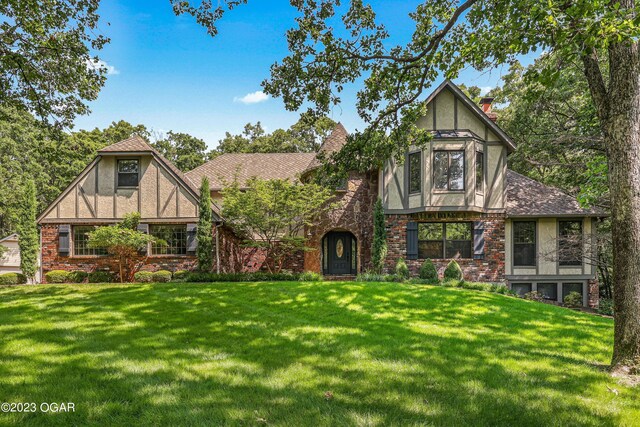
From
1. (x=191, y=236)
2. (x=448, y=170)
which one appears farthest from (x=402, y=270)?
(x=191, y=236)

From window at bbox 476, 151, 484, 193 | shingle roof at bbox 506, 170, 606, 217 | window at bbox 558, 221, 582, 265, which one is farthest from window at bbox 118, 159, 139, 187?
window at bbox 558, 221, 582, 265

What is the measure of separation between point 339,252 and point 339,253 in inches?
1.8

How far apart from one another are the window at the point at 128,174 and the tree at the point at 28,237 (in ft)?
11.5

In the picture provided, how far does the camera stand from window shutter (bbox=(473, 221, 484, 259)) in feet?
48.3

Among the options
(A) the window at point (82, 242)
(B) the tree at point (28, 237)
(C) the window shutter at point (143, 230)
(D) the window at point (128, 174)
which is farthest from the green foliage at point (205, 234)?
(B) the tree at point (28, 237)

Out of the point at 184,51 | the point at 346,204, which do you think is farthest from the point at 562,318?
the point at 184,51

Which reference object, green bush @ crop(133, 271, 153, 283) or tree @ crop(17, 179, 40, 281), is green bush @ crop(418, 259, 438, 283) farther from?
tree @ crop(17, 179, 40, 281)

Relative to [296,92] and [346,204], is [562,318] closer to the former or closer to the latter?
[296,92]

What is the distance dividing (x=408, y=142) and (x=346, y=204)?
7571mm

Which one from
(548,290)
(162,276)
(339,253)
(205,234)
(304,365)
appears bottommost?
(548,290)

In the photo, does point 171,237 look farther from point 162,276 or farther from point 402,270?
point 402,270

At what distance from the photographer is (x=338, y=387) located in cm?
358

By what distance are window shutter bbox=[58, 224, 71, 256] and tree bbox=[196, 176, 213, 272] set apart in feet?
19.9

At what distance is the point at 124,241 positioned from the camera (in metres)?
13.4
